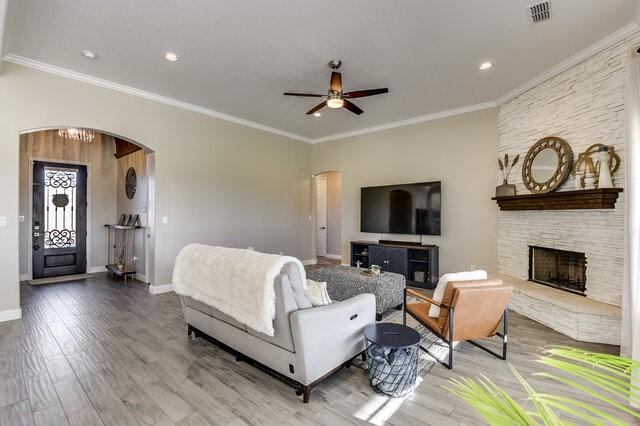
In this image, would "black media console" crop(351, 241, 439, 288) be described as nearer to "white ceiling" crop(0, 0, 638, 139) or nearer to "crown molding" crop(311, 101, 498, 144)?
"crown molding" crop(311, 101, 498, 144)

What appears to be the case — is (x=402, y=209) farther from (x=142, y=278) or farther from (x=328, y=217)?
(x=142, y=278)

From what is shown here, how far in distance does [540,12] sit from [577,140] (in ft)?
5.75

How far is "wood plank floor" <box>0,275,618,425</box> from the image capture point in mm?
2223

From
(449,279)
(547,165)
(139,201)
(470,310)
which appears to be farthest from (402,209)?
(139,201)

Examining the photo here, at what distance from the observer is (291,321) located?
2.28 m

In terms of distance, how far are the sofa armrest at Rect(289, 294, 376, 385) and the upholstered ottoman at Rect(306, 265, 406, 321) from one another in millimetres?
1083

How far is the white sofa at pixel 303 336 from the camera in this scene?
2.30m

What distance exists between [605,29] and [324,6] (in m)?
2.96

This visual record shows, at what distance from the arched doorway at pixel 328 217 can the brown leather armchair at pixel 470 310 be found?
635 centimetres

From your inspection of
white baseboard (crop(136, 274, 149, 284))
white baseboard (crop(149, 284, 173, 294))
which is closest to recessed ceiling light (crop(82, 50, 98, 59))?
white baseboard (crop(149, 284, 173, 294))

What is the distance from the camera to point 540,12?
9.91 ft

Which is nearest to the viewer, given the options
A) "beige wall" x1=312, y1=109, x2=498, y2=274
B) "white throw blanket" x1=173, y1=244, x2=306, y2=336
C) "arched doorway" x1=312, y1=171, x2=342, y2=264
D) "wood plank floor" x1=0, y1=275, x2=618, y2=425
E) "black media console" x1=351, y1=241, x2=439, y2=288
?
"wood plank floor" x1=0, y1=275, x2=618, y2=425

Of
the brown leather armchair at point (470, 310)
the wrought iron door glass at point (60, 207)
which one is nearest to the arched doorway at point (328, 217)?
the wrought iron door glass at point (60, 207)

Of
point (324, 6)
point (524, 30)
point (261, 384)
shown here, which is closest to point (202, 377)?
point (261, 384)
